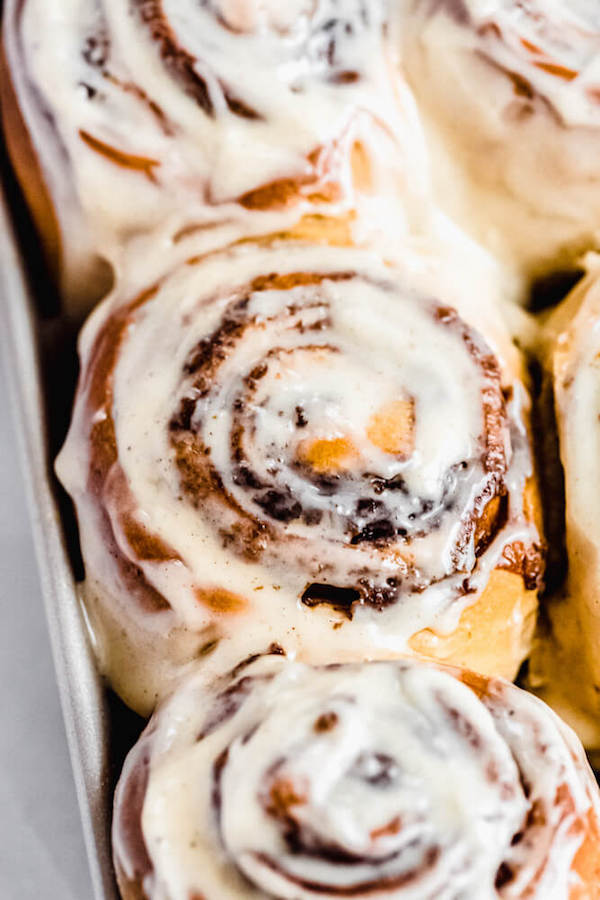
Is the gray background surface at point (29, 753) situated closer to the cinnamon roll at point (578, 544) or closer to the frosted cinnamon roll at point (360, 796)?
the frosted cinnamon roll at point (360, 796)

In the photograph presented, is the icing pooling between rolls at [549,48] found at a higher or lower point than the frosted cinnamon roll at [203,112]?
higher

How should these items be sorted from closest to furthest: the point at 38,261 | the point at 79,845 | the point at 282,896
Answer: the point at 282,896
the point at 79,845
the point at 38,261

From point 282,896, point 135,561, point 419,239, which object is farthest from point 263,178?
point 282,896

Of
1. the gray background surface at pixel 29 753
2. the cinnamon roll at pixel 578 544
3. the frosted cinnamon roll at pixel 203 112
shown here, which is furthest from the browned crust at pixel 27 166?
the cinnamon roll at pixel 578 544

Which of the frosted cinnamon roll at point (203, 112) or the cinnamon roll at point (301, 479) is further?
the frosted cinnamon roll at point (203, 112)

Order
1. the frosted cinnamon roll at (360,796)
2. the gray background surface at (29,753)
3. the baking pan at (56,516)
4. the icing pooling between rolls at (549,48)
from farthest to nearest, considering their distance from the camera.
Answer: the icing pooling between rolls at (549,48)
the gray background surface at (29,753)
the baking pan at (56,516)
the frosted cinnamon roll at (360,796)

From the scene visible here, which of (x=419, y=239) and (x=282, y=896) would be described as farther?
(x=419, y=239)

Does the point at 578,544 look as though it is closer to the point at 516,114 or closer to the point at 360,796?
the point at 360,796

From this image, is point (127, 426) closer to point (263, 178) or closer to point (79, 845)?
point (263, 178)
